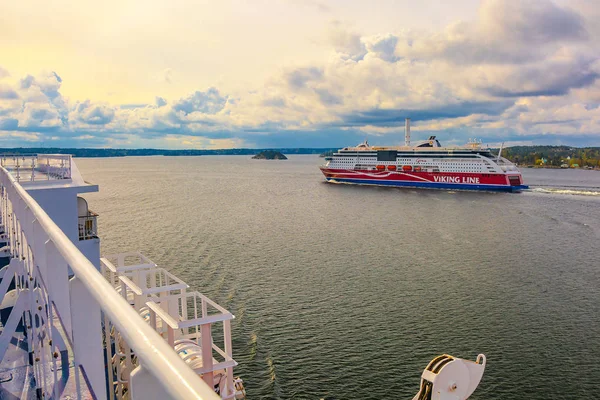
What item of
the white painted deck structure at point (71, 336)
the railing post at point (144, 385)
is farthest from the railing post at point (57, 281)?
the railing post at point (144, 385)

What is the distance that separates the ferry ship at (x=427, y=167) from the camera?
6719cm

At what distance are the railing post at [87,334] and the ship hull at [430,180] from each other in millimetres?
69401

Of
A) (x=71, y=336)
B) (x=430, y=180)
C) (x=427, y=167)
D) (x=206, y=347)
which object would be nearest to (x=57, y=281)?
(x=71, y=336)

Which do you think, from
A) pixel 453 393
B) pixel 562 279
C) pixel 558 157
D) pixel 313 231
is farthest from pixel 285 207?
pixel 558 157

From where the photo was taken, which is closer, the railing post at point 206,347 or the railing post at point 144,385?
the railing post at point 144,385

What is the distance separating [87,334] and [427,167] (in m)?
75.3

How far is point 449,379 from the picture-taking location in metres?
13.0

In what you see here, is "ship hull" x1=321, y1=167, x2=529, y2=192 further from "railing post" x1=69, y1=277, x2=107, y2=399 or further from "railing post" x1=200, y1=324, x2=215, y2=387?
"railing post" x1=69, y1=277, x2=107, y2=399

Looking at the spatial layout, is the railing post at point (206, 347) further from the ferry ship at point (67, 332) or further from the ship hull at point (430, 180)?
the ship hull at point (430, 180)

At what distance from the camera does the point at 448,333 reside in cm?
1748

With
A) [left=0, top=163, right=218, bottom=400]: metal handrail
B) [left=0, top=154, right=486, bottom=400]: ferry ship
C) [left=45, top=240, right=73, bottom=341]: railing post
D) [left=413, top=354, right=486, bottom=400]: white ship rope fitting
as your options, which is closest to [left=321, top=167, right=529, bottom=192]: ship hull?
[left=413, top=354, right=486, bottom=400]: white ship rope fitting

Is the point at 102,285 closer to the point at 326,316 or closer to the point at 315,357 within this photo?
the point at 315,357

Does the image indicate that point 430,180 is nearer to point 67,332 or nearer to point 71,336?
point 67,332

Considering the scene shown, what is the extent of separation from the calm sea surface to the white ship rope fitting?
755 mm
